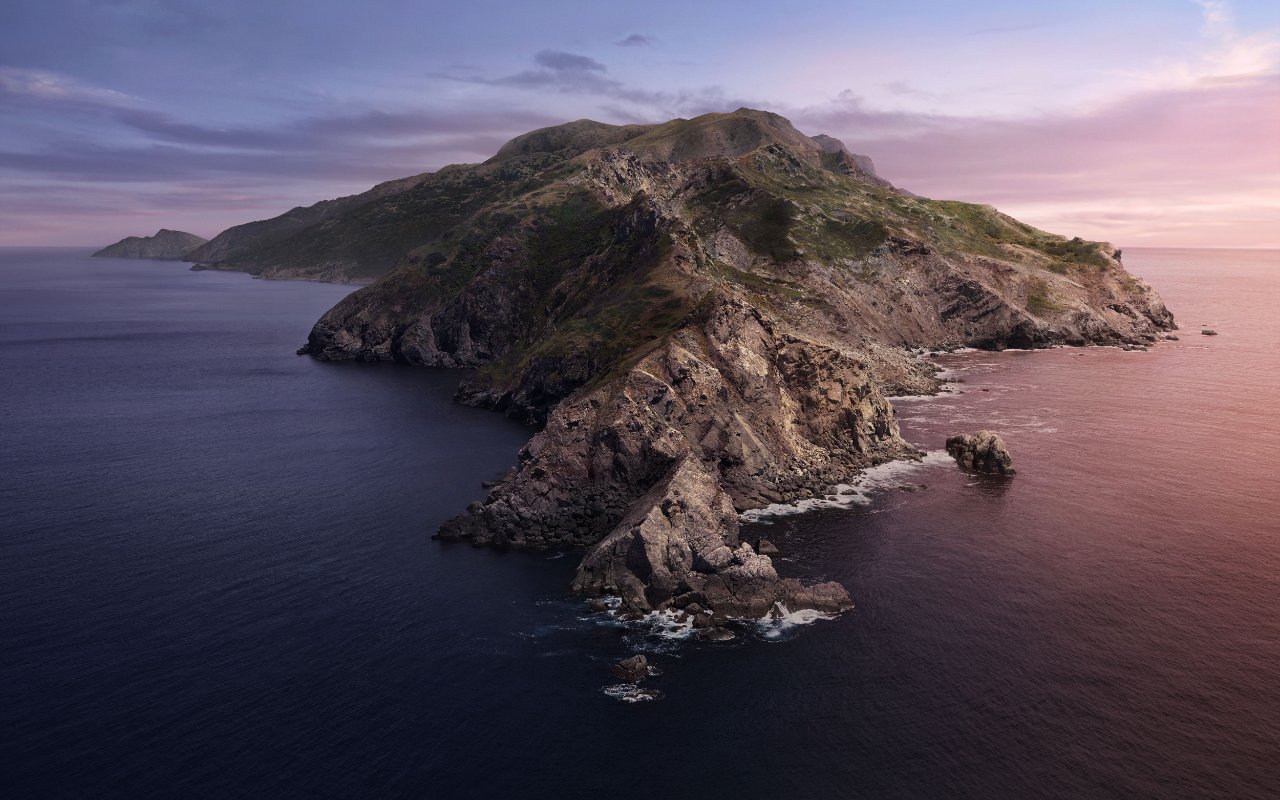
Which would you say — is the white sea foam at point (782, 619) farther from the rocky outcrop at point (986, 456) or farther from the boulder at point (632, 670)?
the rocky outcrop at point (986, 456)

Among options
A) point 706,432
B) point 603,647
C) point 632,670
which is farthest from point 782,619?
point 706,432

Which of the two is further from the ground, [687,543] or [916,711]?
[687,543]

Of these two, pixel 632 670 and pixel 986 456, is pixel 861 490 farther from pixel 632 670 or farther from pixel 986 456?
pixel 632 670

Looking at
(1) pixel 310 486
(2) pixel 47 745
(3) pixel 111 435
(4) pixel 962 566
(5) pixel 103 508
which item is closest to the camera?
(2) pixel 47 745

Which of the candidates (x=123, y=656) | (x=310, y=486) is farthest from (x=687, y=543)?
(x=310, y=486)

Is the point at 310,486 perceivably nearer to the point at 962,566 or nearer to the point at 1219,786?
the point at 962,566
